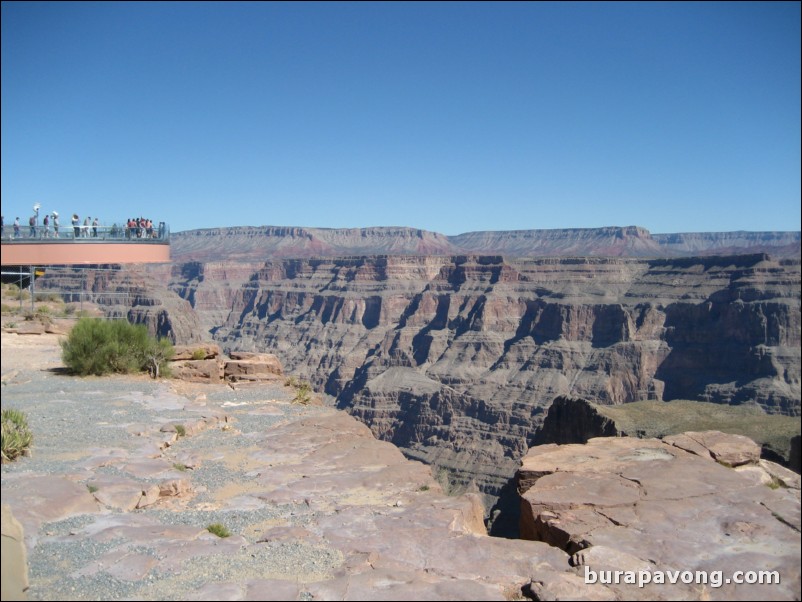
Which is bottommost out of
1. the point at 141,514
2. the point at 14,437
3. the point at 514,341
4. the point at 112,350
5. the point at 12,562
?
the point at 514,341

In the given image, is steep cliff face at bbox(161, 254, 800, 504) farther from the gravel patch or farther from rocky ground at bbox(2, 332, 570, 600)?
rocky ground at bbox(2, 332, 570, 600)

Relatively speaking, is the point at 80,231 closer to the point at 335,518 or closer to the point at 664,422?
the point at 335,518

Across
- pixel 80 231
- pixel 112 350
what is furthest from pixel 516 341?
pixel 80 231

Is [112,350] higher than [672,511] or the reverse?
higher

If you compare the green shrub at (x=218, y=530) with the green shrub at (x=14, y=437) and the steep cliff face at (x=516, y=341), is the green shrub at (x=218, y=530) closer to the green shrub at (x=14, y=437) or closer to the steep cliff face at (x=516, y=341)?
the green shrub at (x=14, y=437)

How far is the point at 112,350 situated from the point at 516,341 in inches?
3979

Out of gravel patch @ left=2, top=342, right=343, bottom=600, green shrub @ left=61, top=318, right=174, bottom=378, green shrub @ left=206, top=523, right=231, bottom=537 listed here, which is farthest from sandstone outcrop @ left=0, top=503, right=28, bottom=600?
green shrub @ left=61, top=318, right=174, bottom=378

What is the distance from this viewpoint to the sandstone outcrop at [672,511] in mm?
7586

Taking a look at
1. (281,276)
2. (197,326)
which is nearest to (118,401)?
(197,326)

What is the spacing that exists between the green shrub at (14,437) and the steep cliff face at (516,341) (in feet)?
196

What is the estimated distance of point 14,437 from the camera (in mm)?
9648

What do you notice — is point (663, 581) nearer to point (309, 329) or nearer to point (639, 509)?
point (639, 509)

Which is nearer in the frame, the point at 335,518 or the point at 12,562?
the point at 12,562

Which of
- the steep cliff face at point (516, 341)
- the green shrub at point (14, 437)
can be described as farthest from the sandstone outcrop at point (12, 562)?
the steep cliff face at point (516, 341)
